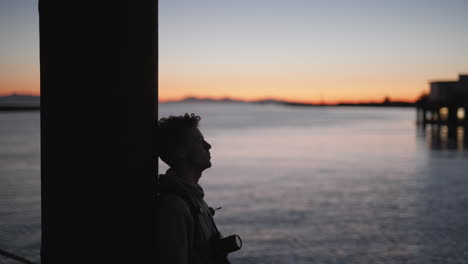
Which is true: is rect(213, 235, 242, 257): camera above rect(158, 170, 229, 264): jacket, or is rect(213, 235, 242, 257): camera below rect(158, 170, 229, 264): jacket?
below

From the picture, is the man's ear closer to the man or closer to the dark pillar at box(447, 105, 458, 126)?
the man

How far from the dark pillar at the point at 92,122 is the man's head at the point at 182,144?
253 mm

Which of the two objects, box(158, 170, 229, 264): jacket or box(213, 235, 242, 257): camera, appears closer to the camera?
box(158, 170, 229, 264): jacket

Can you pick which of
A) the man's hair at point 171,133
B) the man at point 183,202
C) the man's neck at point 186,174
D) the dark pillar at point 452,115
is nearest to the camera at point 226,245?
the man at point 183,202

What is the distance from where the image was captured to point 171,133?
2.06 metres

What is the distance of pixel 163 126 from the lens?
→ 2.03 meters

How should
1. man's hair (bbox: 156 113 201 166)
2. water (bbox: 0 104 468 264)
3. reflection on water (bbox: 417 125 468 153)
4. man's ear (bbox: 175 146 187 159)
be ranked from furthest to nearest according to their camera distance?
reflection on water (bbox: 417 125 468 153) < water (bbox: 0 104 468 264) < man's ear (bbox: 175 146 187 159) < man's hair (bbox: 156 113 201 166)

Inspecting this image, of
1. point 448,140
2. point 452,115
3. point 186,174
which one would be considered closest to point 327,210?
point 186,174

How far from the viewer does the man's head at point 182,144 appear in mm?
2053

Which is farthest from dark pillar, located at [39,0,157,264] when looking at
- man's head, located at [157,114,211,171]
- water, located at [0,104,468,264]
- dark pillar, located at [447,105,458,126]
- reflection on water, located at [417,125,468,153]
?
dark pillar, located at [447,105,458,126]

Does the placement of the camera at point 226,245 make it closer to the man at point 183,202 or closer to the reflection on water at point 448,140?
the man at point 183,202

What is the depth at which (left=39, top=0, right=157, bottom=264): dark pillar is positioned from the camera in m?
1.66

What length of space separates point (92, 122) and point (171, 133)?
0.45 meters

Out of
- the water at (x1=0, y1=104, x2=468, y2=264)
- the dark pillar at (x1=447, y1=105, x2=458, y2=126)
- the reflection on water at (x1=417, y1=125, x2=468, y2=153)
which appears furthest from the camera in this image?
the dark pillar at (x1=447, y1=105, x2=458, y2=126)
